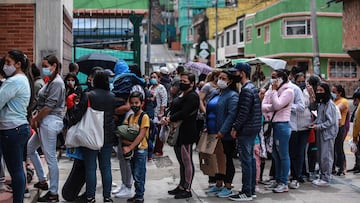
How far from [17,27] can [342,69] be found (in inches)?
1297

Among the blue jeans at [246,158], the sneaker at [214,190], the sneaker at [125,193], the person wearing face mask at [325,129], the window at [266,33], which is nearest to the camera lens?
the blue jeans at [246,158]

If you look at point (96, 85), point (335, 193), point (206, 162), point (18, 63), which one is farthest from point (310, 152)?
point (18, 63)

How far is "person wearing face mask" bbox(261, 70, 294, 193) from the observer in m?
8.66

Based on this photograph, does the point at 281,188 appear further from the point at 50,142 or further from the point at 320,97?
the point at 50,142

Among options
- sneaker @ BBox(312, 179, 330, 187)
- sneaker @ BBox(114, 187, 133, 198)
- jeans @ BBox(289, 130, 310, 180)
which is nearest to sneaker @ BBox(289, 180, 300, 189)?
jeans @ BBox(289, 130, 310, 180)

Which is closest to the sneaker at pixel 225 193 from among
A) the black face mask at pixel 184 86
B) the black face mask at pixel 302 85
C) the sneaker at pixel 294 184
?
the sneaker at pixel 294 184

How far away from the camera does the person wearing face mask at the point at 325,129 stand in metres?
9.45

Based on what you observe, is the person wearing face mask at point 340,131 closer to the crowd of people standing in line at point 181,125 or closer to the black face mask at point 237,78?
the crowd of people standing in line at point 181,125

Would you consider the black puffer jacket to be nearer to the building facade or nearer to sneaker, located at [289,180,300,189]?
sneaker, located at [289,180,300,189]

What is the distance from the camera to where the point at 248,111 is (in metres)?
7.88

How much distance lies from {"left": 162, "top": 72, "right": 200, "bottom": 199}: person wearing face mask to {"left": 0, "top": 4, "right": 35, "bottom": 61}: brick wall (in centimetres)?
390

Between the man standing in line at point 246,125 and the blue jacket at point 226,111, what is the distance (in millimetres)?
96

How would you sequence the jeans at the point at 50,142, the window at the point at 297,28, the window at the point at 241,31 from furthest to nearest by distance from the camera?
the window at the point at 241,31 → the window at the point at 297,28 → the jeans at the point at 50,142

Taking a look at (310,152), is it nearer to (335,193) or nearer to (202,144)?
(335,193)
